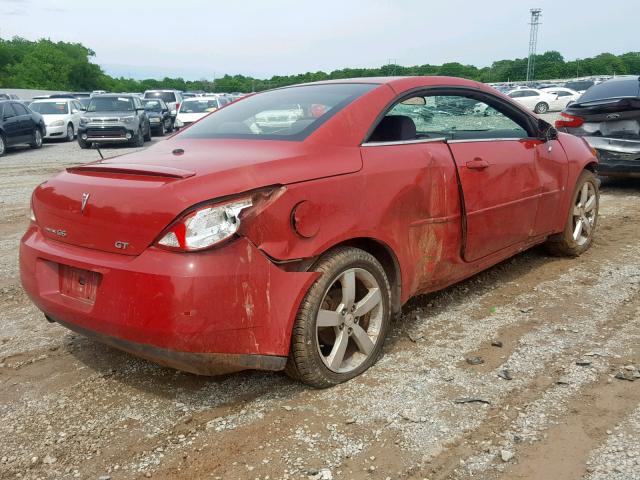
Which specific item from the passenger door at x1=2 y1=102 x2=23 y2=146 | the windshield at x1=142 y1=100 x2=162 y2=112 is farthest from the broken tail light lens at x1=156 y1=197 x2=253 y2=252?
the windshield at x1=142 y1=100 x2=162 y2=112

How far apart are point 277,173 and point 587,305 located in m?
2.66

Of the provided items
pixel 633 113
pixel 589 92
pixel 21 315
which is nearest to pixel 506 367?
pixel 21 315

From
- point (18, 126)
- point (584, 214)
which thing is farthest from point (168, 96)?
point (584, 214)

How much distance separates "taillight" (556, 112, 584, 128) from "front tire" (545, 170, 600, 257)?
299 cm

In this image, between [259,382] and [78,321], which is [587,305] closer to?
[259,382]

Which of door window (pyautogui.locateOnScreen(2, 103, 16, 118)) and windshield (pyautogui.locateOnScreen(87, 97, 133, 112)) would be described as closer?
door window (pyautogui.locateOnScreen(2, 103, 16, 118))

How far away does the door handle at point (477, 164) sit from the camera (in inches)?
148

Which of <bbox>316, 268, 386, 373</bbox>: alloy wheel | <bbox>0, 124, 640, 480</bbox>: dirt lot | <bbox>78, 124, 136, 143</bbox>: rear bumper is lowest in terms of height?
<bbox>0, 124, 640, 480</bbox>: dirt lot

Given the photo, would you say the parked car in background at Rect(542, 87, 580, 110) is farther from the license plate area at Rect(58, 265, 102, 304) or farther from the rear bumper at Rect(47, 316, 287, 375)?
the license plate area at Rect(58, 265, 102, 304)

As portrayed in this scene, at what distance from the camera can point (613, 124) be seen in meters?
7.79

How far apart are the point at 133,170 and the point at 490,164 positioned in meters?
2.34

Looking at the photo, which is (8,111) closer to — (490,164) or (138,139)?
(138,139)

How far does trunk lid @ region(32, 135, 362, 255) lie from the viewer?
2537mm

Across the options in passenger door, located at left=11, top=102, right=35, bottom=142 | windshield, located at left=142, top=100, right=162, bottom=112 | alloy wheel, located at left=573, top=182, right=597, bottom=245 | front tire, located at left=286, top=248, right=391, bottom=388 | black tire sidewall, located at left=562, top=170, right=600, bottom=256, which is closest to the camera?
front tire, located at left=286, top=248, right=391, bottom=388
